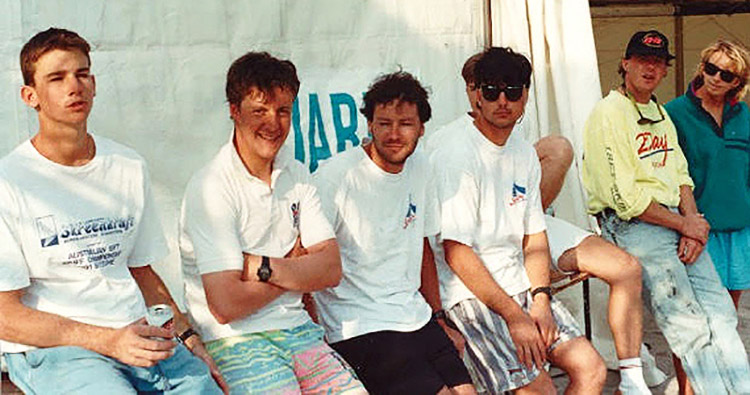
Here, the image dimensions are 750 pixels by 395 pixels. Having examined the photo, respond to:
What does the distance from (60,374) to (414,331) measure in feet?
4.17

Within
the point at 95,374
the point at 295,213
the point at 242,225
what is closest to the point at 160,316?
the point at 95,374

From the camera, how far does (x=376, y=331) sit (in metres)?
3.70

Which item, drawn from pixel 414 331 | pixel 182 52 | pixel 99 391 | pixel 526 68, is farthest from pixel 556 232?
pixel 99 391

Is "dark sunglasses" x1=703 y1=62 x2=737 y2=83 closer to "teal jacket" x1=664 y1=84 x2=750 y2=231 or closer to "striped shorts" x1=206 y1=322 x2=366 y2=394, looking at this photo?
"teal jacket" x1=664 y1=84 x2=750 y2=231

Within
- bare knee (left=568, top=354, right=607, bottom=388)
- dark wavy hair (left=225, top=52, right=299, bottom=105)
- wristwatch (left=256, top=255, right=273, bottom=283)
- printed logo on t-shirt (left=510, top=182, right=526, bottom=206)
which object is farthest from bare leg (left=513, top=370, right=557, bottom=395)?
dark wavy hair (left=225, top=52, right=299, bottom=105)

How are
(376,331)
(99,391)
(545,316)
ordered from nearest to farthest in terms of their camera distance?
(99,391)
(376,331)
(545,316)

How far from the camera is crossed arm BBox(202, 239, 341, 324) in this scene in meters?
3.29

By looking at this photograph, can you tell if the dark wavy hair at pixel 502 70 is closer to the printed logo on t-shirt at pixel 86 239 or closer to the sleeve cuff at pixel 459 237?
the sleeve cuff at pixel 459 237

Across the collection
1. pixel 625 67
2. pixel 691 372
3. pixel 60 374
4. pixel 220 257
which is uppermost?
pixel 625 67

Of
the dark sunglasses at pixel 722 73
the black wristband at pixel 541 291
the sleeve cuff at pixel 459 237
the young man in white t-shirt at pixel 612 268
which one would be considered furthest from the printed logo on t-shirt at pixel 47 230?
the dark sunglasses at pixel 722 73

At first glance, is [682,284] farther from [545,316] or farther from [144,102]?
[144,102]

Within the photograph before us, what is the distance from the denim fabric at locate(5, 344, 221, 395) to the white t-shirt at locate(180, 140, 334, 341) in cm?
29

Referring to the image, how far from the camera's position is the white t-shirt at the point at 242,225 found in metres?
3.34

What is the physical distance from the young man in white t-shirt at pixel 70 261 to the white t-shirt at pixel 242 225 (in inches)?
8.8
